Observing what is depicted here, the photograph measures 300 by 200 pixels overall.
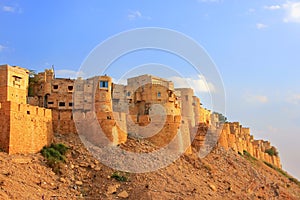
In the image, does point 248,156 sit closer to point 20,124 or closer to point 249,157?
point 249,157

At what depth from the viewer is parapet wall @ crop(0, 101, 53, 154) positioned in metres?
22.8

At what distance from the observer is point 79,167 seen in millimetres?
24203

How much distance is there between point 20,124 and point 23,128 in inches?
12.5

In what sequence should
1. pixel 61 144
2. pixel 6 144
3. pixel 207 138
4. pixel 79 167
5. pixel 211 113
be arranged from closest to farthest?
pixel 6 144 < pixel 79 167 < pixel 61 144 < pixel 207 138 < pixel 211 113

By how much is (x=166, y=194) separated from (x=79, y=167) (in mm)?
5301

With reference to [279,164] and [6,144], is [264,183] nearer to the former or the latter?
[6,144]

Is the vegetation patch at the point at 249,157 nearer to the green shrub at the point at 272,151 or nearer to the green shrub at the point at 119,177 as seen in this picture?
the green shrub at the point at 272,151

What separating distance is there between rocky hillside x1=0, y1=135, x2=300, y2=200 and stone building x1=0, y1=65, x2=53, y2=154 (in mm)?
829

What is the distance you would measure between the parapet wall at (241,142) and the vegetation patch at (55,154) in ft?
58.3

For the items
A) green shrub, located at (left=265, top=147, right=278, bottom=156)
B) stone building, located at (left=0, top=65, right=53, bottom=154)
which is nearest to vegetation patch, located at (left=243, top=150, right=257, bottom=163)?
green shrub, located at (left=265, top=147, right=278, bottom=156)

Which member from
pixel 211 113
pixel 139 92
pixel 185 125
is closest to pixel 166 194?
pixel 185 125

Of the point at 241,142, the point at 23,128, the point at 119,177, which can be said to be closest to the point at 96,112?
the point at 23,128

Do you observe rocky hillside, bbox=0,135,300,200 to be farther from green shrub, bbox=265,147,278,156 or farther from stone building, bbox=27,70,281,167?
green shrub, bbox=265,147,278,156

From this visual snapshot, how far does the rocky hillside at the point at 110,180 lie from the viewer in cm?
2011
